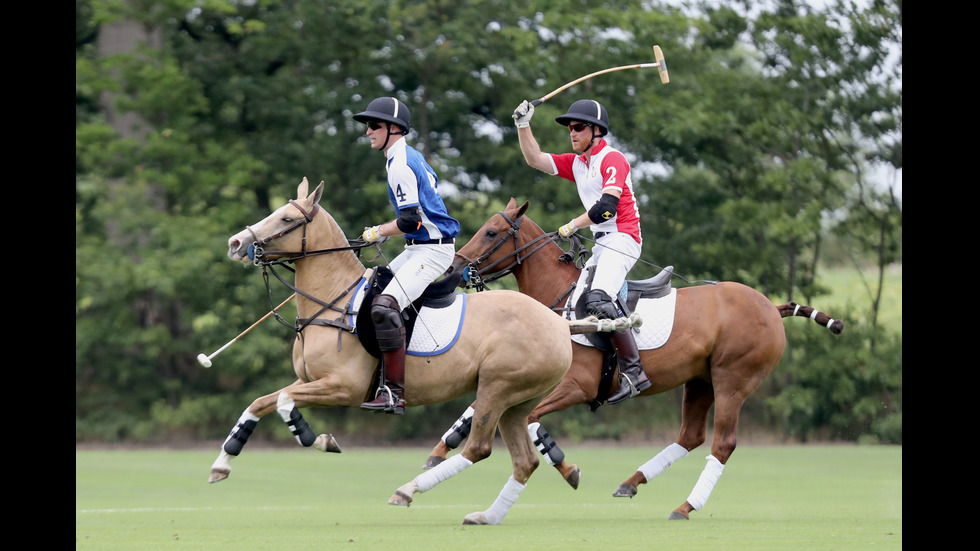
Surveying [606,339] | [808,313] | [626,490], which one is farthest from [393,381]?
[808,313]

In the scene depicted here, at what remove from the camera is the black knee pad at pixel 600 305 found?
9977mm

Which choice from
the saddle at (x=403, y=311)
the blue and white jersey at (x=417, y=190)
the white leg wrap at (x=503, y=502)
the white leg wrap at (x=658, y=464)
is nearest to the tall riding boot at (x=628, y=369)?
the white leg wrap at (x=658, y=464)

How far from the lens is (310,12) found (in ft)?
79.4

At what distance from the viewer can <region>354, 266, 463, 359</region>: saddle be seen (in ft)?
29.1

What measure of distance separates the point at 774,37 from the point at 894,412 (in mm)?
7462

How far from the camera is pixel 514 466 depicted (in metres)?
9.43

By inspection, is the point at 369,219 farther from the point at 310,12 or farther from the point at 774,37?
the point at 774,37

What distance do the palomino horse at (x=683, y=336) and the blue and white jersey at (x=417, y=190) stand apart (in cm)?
120

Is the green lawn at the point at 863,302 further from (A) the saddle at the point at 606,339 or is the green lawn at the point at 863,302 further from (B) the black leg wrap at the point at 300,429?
(B) the black leg wrap at the point at 300,429

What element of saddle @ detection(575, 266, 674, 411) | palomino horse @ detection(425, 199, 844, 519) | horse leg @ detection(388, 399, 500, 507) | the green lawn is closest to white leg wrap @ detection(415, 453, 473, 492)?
horse leg @ detection(388, 399, 500, 507)

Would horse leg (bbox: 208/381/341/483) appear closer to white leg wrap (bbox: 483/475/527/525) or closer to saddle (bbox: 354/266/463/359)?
saddle (bbox: 354/266/463/359)
